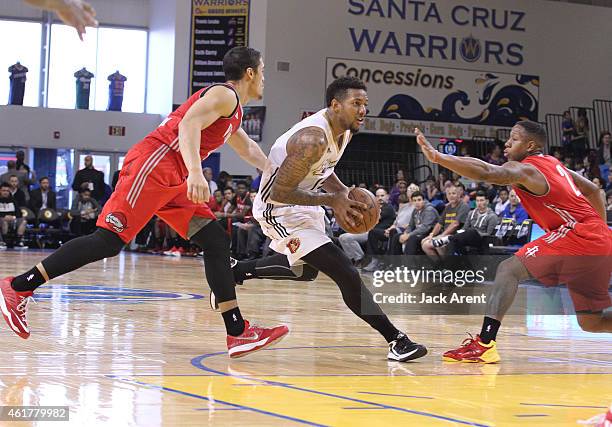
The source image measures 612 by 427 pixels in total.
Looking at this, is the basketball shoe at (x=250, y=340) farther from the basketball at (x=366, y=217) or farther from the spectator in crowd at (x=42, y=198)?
the spectator in crowd at (x=42, y=198)

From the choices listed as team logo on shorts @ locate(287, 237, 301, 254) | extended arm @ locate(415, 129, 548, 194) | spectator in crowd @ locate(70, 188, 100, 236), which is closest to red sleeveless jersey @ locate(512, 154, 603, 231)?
extended arm @ locate(415, 129, 548, 194)

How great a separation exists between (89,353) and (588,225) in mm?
2990

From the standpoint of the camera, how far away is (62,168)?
24109 mm

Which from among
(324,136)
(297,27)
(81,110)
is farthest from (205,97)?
(81,110)

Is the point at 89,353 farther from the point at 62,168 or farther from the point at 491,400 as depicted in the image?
the point at 62,168

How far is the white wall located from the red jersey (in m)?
18.5

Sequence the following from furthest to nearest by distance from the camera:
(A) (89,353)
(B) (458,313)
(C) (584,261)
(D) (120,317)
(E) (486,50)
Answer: (E) (486,50), (B) (458,313), (D) (120,317), (C) (584,261), (A) (89,353)

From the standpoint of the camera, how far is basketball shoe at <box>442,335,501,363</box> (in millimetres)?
5379

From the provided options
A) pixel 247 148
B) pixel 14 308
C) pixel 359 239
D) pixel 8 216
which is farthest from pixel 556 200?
pixel 8 216

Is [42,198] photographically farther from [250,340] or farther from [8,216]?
[250,340]

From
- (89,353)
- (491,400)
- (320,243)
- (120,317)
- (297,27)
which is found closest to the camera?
(491,400)

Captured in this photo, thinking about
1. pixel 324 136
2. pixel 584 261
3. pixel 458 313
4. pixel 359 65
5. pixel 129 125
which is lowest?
pixel 458 313

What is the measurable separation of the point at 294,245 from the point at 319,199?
0.43m

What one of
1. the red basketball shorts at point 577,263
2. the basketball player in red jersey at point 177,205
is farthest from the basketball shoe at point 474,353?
the basketball player in red jersey at point 177,205
